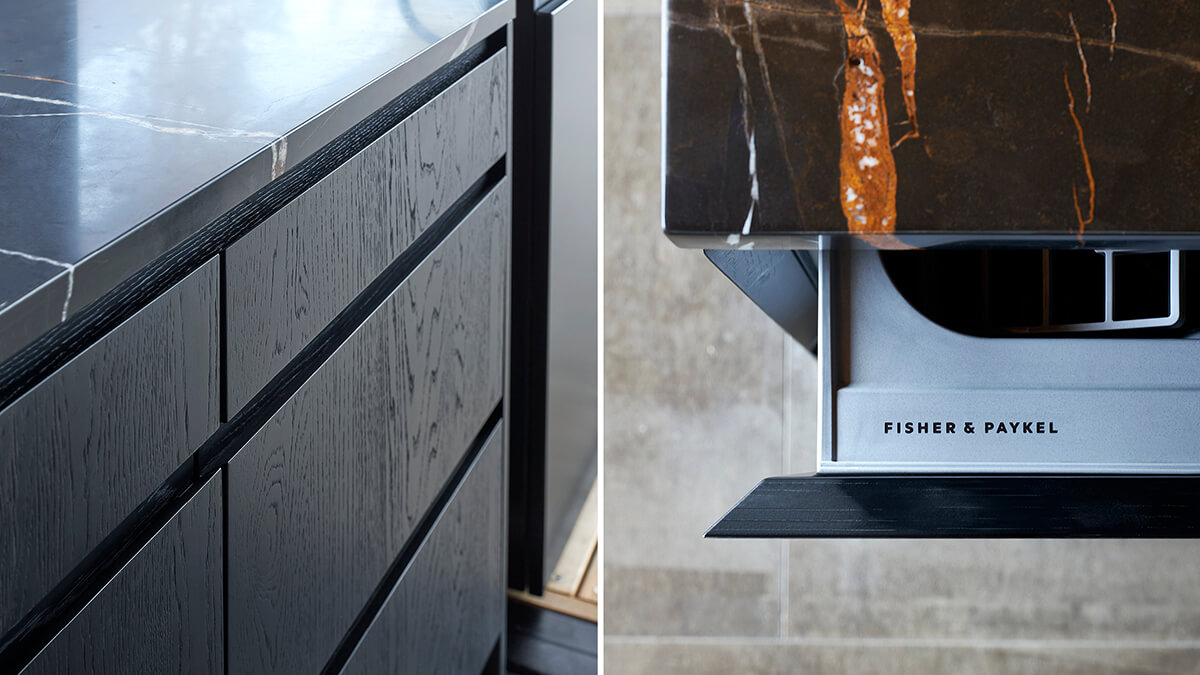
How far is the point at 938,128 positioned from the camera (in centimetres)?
39

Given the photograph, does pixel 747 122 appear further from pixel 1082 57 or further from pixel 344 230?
pixel 344 230

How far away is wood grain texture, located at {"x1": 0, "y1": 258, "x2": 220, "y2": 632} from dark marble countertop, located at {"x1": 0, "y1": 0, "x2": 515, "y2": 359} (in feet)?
0.13

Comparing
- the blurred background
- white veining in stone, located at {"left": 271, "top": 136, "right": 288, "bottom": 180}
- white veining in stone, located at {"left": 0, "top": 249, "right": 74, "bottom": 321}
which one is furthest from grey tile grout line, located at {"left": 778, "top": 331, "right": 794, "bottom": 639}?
white veining in stone, located at {"left": 0, "top": 249, "right": 74, "bottom": 321}

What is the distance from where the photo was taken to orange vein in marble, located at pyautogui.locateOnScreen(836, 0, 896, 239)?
393mm

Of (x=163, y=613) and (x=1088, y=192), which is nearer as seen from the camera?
(x=1088, y=192)

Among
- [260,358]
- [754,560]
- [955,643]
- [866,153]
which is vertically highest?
[866,153]

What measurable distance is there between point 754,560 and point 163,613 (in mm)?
681

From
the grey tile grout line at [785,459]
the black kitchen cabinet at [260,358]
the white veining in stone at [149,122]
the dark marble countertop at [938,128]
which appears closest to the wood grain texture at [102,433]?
the black kitchen cabinet at [260,358]

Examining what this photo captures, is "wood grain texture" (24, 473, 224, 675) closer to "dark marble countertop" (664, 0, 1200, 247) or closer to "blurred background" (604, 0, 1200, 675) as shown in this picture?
"dark marble countertop" (664, 0, 1200, 247)

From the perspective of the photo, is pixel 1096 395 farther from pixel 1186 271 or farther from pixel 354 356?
pixel 354 356

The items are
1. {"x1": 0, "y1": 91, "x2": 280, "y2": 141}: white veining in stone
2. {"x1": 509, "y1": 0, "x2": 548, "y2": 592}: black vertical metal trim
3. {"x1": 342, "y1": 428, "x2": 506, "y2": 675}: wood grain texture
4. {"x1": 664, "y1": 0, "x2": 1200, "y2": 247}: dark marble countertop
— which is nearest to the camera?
{"x1": 664, "y1": 0, "x2": 1200, "y2": 247}: dark marble countertop

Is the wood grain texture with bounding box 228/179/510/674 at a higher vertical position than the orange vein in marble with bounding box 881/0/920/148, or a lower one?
lower

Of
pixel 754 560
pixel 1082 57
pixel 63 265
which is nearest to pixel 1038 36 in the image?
pixel 1082 57

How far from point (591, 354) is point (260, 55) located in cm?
91
